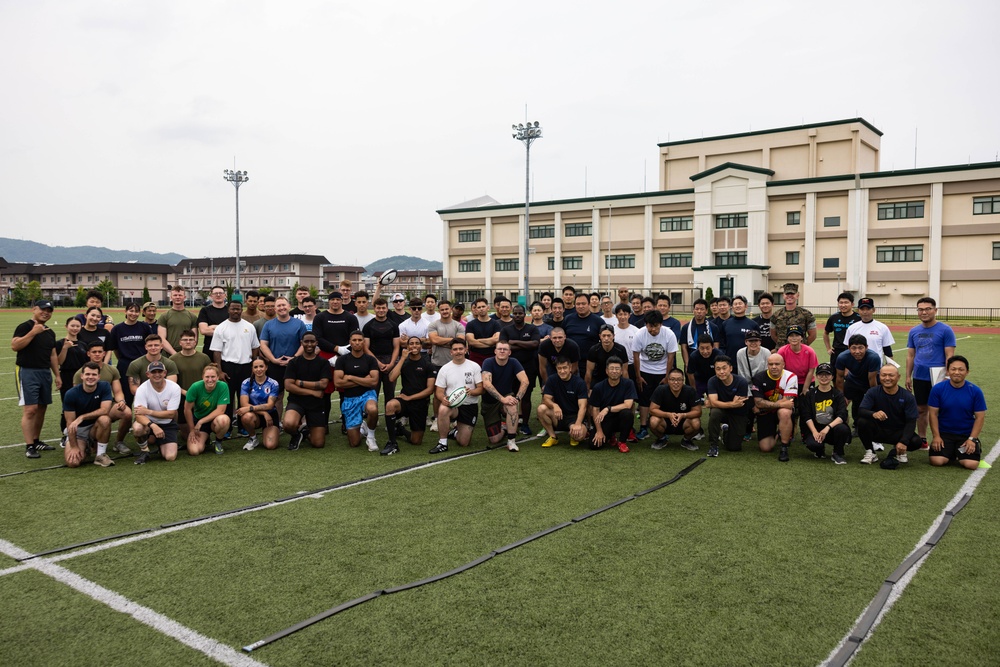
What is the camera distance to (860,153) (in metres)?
57.1

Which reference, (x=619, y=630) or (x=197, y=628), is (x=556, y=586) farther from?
(x=197, y=628)

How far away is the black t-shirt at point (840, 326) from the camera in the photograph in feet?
33.5

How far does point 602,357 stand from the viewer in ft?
31.9

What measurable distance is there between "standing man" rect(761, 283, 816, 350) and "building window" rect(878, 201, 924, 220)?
49.4 metres

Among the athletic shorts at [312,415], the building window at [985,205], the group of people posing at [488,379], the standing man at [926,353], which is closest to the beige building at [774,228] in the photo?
the building window at [985,205]

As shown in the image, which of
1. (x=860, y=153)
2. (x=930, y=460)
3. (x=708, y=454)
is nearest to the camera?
(x=930, y=460)

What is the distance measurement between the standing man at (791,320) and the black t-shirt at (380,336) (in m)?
6.04

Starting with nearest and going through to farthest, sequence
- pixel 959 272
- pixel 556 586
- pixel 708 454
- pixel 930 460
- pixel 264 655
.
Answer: pixel 264 655 < pixel 556 586 < pixel 930 460 < pixel 708 454 < pixel 959 272

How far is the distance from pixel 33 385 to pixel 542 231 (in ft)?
202

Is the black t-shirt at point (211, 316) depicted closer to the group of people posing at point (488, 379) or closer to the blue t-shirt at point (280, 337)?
the group of people posing at point (488, 379)

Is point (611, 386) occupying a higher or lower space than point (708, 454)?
higher

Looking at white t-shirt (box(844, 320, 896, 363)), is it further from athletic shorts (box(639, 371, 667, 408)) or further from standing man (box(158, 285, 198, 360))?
standing man (box(158, 285, 198, 360))

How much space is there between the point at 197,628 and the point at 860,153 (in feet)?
213

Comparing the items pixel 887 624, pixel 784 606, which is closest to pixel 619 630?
pixel 784 606
